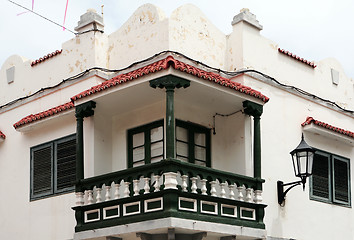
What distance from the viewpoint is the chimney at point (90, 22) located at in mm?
15133

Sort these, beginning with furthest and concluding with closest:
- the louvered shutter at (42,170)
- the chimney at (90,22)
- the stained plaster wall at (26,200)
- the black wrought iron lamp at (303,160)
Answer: the chimney at (90,22) → the louvered shutter at (42,170) → the stained plaster wall at (26,200) → the black wrought iron lamp at (303,160)

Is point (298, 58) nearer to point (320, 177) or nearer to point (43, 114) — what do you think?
point (320, 177)

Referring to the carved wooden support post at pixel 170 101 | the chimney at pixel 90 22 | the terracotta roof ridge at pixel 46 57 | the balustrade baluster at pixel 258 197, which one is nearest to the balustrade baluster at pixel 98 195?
the carved wooden support post at pixel 170 101

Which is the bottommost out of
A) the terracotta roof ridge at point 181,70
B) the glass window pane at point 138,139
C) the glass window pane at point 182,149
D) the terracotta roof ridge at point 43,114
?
the glass window pane at point 182,149

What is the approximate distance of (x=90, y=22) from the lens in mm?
15148

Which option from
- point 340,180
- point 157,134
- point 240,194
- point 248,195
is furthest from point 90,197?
point 340,180

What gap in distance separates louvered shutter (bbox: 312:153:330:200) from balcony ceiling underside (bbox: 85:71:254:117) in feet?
8.98

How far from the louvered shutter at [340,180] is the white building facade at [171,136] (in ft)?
0.09

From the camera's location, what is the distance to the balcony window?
44.0 feet

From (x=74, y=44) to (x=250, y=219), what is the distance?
5.86 metres

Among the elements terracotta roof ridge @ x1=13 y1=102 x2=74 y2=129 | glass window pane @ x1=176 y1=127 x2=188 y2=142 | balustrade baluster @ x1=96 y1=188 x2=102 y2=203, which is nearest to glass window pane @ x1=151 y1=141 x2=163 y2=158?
glass window pane @ x1=176 y1=127 x2=188 y2=142

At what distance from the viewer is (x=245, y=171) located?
534 inches

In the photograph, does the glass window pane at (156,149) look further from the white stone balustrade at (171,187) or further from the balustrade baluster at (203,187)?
the balustrade baluster at (203,187)

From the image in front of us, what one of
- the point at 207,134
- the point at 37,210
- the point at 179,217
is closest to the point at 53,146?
the point at 37,210
